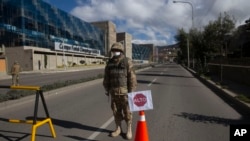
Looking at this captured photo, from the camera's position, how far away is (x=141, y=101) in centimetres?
659

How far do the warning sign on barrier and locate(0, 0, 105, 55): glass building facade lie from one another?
63818mm

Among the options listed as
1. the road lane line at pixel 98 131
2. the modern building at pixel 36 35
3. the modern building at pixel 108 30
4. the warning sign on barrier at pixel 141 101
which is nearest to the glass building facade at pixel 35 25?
the modern building at pixel 36 35

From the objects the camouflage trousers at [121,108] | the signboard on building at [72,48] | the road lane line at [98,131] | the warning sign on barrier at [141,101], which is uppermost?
the signboard on building at [72,48]

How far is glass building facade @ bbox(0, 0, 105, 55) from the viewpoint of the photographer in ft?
219

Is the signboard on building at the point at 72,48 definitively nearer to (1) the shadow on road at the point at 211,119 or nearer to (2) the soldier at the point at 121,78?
(1) the shadow on road at the point at 211,119

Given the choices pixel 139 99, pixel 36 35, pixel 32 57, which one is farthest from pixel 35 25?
pixel 139 99

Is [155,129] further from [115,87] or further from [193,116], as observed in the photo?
[193,116]

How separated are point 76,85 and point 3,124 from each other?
1161 cm

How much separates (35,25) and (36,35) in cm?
246

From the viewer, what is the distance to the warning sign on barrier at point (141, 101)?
257 inches

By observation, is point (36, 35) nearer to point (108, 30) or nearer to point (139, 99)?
point (139, 99)

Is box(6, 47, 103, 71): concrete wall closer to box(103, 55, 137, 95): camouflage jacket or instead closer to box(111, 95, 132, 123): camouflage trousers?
box(111, 95, 132, 123): camouflage trousers

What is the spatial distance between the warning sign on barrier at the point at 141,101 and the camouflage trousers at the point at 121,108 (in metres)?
0.73

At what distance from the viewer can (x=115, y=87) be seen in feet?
24.2
